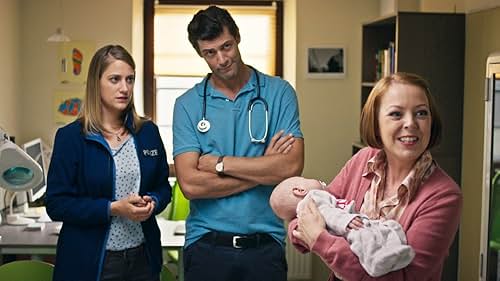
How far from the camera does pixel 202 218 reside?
8.51 ft

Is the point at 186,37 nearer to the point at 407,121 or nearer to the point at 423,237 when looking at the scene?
the point at 407,121

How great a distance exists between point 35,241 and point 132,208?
54.2 inches

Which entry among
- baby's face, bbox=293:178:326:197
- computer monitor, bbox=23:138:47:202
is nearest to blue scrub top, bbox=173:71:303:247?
baby's face, bbox=293:178:326:197

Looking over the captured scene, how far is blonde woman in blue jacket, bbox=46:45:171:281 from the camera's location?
2.64 meters

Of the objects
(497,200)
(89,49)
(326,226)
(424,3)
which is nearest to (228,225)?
(326,226)

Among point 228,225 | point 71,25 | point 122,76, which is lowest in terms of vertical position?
point 228,225

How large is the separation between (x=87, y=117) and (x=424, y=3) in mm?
2558

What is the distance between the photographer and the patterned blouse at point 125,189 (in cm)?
269

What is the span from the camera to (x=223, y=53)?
2.59 m

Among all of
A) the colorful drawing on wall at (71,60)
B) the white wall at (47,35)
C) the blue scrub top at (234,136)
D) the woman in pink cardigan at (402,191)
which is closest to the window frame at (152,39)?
the white wall at (47,35)

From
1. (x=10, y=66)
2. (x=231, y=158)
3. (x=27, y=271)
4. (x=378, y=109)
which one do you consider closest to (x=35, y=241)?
(x=27, y=271)

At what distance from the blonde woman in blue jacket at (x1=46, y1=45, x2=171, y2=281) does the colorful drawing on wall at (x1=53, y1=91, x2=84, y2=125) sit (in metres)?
2.43

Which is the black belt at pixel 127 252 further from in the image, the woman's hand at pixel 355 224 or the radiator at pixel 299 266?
the radiator at pixel 299 266

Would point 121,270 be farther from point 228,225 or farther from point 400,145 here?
point 400,145
